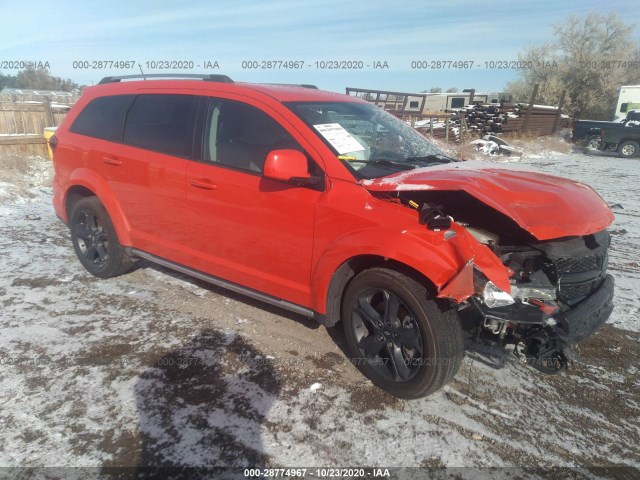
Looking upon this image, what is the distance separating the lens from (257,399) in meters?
2.85

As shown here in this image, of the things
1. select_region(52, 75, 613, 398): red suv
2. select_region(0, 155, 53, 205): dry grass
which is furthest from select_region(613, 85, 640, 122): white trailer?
select_region(52, 75, 613, 398): red suv

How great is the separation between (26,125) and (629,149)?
22946 mm

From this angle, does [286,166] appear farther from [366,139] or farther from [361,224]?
[366,139]

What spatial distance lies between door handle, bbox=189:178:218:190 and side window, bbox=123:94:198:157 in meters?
0.25

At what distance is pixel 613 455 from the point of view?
249 centimetres

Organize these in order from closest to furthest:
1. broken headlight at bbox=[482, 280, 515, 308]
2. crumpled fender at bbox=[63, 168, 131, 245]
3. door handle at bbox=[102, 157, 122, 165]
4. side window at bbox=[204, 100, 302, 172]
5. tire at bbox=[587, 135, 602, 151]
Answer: broken headlight at bbox=[482, 280, 515, 308] < side window at bbox=[204, 100, 302, 172] < door handle at bbox=[102, 157, 122, 165] < crumpled fender at bbox=[63, 168, 131, 245] < tire at bbox=[587, 135, 602, 151]

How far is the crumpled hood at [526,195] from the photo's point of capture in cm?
249

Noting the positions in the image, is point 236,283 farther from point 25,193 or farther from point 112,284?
point 25,193

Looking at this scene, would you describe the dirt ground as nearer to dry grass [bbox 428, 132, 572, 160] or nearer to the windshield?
the windshield

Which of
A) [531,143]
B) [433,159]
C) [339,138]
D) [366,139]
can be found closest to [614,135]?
[531,143]

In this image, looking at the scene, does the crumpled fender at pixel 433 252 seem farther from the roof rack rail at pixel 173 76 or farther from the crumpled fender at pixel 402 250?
the roof rack rail at pixel 173 76

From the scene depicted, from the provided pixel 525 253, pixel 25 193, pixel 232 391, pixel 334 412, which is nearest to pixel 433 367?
pixel 334 412

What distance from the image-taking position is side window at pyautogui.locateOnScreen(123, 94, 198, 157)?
3.72 metres

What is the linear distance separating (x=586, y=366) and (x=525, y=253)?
4.16 ft
